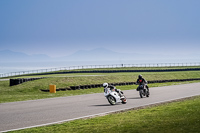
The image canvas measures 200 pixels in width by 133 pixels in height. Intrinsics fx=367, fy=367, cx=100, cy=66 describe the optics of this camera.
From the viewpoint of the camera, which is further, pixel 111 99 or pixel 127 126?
pixel 111 99

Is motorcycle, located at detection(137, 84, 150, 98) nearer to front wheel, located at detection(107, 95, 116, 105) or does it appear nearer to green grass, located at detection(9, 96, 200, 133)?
front wheel, located at detection(107, 95, 116, 105)

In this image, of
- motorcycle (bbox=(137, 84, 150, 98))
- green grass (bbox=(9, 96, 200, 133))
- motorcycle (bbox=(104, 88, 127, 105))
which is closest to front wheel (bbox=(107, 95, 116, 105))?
motorcycle (bbox=(104, 88, 127, 105))

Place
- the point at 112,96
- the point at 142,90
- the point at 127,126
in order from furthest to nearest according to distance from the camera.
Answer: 1. the point at 142,90
2. the point at 112,96
3. the point at 127,126

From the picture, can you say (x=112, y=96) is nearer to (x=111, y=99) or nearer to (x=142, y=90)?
(x=111, y=99)

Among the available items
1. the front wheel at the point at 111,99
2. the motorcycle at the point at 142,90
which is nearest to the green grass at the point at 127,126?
the front wheel at the point at 111,99

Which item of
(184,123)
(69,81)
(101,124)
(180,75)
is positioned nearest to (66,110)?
(101,124)

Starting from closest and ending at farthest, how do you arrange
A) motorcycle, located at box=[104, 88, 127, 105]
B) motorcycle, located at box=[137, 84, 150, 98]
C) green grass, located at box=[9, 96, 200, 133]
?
green grass, located at box=[9, 96, 200, 133] → motorcycle, located at box=[104, 88, 127, 105] → motorcycle, located at box=[137, 84, 150, 98]

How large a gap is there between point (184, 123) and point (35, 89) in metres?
27.5

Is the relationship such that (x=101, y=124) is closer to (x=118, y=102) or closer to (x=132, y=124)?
(x=132, y=124)

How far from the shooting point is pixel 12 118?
574 inches

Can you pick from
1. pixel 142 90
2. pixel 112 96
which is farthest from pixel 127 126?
pixel 142 90

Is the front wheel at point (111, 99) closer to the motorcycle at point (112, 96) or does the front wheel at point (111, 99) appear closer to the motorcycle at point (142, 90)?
the motorcycle at point (112, 96)

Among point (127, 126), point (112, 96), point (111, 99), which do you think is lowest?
point (127, 126)

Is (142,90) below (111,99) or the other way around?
the other way around
